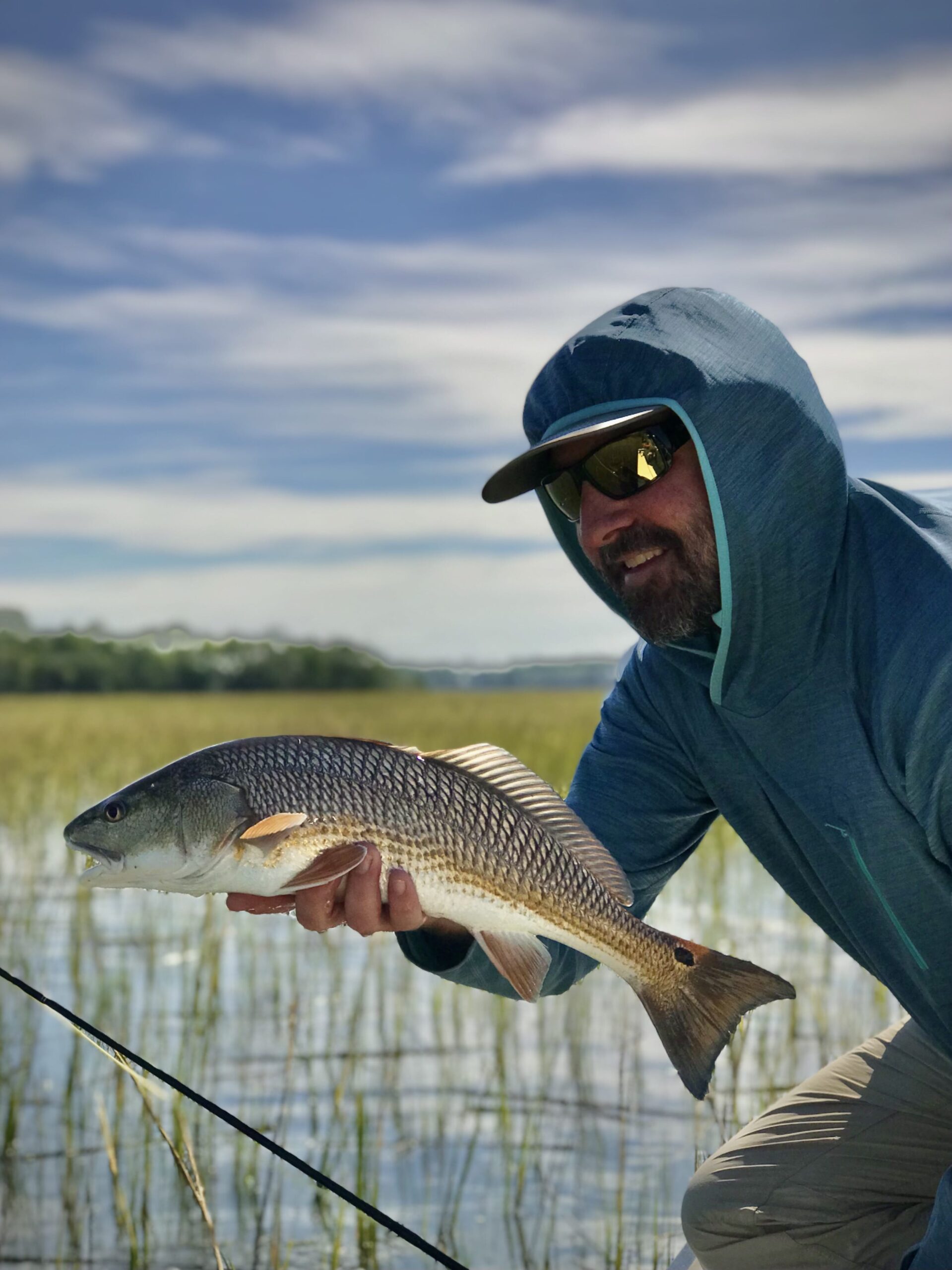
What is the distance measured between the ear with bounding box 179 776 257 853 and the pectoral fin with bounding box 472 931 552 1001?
0.55m

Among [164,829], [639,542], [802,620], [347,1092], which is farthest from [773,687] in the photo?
[347,1092]

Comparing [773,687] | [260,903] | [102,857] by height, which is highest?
[773,687]

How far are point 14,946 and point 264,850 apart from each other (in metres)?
5.25

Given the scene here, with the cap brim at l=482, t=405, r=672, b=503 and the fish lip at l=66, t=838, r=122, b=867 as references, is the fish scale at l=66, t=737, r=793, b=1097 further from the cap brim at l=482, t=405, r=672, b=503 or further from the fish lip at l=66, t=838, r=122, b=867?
the cap brim at l=482, t=405, r=672, b=503

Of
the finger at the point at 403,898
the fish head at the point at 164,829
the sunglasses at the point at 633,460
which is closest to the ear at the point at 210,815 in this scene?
the fish head at the point at 164,829

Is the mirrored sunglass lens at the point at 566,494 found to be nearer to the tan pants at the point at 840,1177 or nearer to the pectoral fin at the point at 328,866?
the pectoral fin at the point at 328,866

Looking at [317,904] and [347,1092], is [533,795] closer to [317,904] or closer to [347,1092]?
[317,904]

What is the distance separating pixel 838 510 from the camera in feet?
9.29

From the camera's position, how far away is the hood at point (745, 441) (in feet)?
9.04

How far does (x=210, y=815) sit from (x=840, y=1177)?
1776mm

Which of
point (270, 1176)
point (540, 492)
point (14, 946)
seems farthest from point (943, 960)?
point (14, 946)

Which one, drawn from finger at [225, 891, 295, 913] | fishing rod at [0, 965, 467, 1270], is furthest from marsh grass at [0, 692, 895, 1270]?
finger at [225, 891, 295, 913]

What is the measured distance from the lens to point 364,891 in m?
2.55

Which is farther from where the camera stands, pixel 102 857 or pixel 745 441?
pixel 745 441
